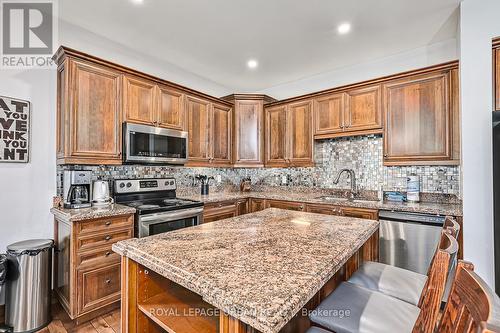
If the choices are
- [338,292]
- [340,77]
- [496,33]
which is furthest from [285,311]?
[340,77]

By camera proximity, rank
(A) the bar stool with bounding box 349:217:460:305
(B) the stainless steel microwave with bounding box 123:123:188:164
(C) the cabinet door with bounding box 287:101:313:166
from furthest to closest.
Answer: (C) the cabinet door with bounding box 287:101:313:166, (B) the stainless steel microwave with bounding box 123:123:188:164, (A) the bar stool with bounding box 349:217:460:305

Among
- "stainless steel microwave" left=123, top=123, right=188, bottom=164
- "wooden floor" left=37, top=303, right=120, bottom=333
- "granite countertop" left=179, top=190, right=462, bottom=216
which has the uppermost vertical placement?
"stainless steel microwave" left=123, top=123, right=188, bottom=164

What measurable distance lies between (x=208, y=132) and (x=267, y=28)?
65.0 inches

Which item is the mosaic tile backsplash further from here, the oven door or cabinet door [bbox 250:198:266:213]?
the oven door

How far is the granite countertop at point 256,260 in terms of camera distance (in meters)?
0.68

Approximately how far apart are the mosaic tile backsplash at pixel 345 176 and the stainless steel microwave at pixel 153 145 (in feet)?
1.11

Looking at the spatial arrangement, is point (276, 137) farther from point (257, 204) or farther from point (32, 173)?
point (32, 173)

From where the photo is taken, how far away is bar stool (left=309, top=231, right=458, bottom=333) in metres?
0.82

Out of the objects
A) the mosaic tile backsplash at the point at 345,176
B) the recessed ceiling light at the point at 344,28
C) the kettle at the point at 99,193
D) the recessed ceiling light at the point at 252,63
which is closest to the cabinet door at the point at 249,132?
the mosaic tile backsplash at the point at 345,176

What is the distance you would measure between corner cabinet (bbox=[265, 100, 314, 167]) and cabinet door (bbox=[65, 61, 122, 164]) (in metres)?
2.25

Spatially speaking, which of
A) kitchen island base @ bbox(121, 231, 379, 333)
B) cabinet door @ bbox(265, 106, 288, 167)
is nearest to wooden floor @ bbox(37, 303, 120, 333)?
kitchen island base @ bbox(121, 231, 379, 333)

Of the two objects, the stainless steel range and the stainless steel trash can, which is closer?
the stainless steel trash can

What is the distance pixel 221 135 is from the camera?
12.8ft

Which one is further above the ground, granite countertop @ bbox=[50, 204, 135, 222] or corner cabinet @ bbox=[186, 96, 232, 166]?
corner cabinet @ bbox=[186, 96, 232, 166]
